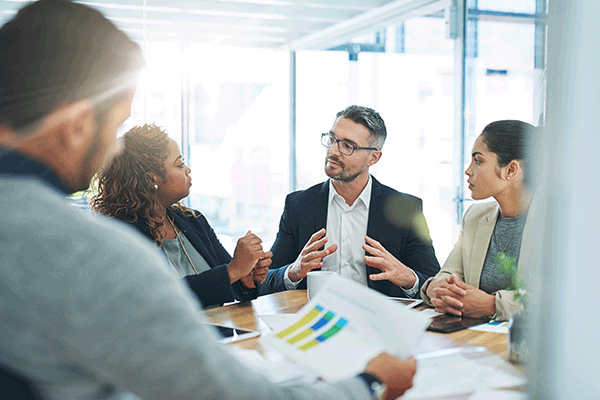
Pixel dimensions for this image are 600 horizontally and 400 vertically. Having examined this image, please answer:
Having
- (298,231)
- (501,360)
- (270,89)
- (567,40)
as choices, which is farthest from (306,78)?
(567,40)

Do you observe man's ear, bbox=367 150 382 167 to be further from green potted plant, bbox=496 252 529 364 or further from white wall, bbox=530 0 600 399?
white wall, bbox=530 0 600 399

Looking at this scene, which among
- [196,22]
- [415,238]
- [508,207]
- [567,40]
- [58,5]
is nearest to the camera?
[567,40]

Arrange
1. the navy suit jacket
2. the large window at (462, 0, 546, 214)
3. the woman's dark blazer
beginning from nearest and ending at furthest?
the woman's dark blazer → the navy suit jacket → the large window at (462, 0, 546, 214)

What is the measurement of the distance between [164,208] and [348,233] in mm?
854

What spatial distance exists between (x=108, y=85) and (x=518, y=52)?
3388 mm

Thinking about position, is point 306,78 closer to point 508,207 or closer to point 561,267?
point 508,207

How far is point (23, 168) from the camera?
65 centimetres

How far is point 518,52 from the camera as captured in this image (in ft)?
11.5

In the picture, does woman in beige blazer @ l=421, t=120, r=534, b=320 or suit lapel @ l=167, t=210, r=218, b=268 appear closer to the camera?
woman in beige blazer @ l=421, t=120, r=534, b=320

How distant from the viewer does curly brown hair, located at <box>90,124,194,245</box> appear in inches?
A: 76.0

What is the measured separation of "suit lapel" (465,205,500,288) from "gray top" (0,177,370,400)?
1526mm

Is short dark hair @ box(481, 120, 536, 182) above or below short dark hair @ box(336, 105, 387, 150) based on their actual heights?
below

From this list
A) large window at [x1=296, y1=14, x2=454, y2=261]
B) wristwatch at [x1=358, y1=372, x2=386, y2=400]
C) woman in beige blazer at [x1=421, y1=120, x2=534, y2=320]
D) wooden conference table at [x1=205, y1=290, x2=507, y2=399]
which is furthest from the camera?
large window at [x1=296, y1=14, x2=454, y2=261]

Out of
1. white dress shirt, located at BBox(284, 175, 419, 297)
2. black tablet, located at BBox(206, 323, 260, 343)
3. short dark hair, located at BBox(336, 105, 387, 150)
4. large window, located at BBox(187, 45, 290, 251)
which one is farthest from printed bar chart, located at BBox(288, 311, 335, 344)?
large window, located at BBox(187, 45, 290, 251)
